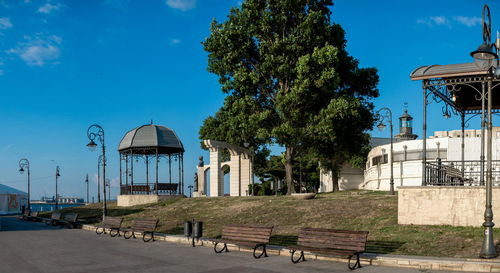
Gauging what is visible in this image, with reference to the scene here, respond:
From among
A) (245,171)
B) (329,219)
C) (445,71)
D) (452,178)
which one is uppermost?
(445,71)

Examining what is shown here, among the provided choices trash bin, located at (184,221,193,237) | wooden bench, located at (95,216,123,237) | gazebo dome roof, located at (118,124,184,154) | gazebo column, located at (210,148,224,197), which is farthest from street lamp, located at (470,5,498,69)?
gazebo dome roof, located at (118,124,184,154)

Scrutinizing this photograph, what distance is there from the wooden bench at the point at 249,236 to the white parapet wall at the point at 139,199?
22.3 m

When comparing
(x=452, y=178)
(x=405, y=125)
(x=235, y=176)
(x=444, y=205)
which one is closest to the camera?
(x=444, y=205)

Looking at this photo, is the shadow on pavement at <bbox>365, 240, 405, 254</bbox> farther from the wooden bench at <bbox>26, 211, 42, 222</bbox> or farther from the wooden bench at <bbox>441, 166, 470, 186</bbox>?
the wooden bench at <bbox>26, 211, 42, 222</bbox>

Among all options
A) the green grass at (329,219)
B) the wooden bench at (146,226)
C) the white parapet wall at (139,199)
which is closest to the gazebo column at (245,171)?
the white parapet wall at (139,199)

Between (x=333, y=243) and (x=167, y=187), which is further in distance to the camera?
(x=167, y=187)

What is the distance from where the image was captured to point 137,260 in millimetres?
14062

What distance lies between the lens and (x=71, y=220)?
29.3m

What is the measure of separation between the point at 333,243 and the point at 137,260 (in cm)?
574

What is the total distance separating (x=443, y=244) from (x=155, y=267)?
8.27 meters

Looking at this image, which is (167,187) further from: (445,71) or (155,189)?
(445,71)

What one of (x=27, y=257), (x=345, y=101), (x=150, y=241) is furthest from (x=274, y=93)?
(x=27, y=257)

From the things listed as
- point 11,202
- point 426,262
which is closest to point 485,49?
point 426,262

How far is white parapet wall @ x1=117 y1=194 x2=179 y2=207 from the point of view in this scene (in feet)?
124
